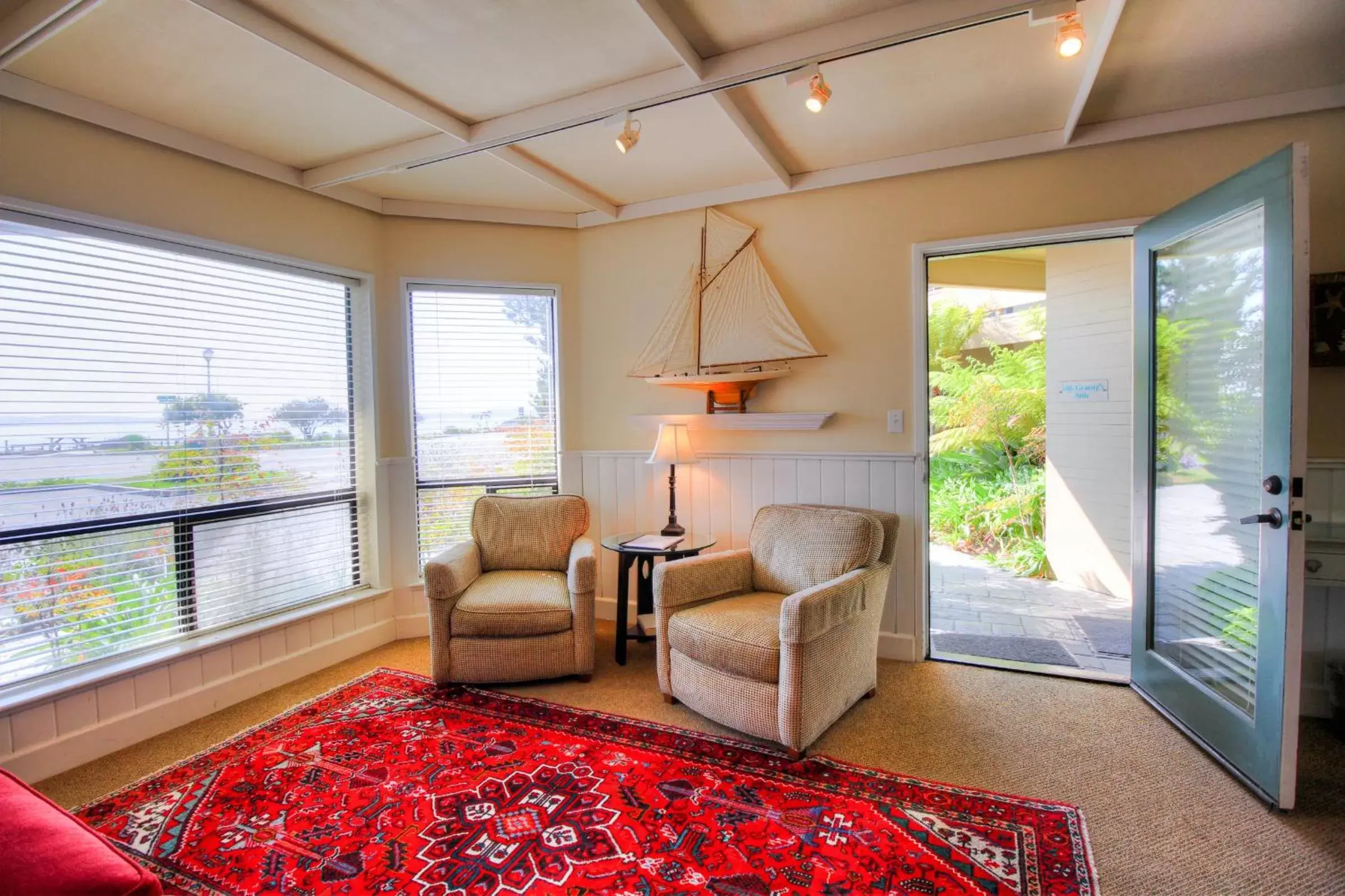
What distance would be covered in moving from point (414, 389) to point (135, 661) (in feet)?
5.72

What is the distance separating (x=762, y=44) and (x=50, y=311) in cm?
271

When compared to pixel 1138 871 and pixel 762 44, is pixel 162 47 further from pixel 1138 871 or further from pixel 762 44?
pixel 1138 871

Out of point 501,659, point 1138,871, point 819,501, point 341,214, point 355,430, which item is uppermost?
point 341,214

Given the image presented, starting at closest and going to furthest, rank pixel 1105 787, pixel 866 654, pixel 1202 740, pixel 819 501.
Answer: pixel 1105 787
pixel 1202 740
pixel 866 654
pixel 819 501

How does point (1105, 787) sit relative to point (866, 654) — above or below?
below

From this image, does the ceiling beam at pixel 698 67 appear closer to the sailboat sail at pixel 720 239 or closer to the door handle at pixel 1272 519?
the sailboat sail at pixel 720 239

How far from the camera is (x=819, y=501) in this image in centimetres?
330

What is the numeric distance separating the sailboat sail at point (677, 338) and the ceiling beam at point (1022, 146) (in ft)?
1.47

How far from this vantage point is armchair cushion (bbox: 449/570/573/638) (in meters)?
2.81

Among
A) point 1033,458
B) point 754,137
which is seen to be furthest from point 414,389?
point 1033,458

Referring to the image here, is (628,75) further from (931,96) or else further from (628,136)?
(931,96)

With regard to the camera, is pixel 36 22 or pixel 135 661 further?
pixel 135 661

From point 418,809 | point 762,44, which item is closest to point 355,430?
point 418,809

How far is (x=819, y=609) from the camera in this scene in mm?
2260
